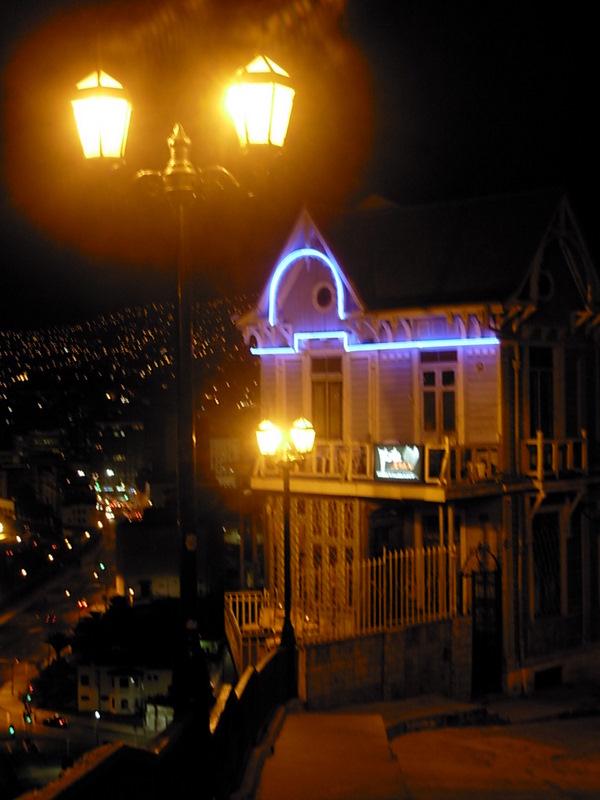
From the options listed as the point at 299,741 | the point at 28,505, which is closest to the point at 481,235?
the point at 299,741

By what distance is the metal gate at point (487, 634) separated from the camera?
756 inches

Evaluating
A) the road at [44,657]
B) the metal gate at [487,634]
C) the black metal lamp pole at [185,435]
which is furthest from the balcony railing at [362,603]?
the road at [44,657]

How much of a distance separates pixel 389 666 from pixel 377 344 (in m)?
6.42

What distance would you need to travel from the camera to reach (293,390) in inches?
859

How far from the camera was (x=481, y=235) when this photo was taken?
2023cm

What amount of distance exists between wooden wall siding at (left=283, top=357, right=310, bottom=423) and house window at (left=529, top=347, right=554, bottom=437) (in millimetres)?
4956

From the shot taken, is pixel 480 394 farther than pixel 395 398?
No

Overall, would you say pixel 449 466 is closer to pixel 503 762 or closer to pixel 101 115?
pixel 503 762

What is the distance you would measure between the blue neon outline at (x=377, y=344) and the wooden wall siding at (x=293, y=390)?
11.9 inches

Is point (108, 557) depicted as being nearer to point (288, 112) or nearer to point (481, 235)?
point (481, 235)

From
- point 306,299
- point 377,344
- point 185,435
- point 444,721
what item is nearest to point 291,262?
point 306,299

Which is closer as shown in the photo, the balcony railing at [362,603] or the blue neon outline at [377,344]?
the balcony railing at [362,603]

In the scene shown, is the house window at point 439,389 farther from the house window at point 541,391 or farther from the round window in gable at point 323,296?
the round window in gable at point 323,296

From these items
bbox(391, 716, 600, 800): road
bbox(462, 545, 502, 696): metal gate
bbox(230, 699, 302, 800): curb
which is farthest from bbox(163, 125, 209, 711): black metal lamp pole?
bbox(462, 545, 502, 696): metal gate
